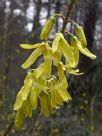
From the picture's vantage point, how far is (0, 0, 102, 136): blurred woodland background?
740 centimetres

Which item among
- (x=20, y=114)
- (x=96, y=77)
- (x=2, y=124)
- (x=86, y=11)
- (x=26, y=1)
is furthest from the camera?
(x=26, y=1)

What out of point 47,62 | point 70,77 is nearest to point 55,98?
point 47,62

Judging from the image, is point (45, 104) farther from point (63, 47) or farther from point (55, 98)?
point (63, 47)

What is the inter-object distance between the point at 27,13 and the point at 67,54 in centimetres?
1350

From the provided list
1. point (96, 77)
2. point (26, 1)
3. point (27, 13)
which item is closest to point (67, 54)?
point (96, 77)

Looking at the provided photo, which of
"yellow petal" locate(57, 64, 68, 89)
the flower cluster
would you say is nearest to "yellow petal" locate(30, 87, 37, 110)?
the flower cluster

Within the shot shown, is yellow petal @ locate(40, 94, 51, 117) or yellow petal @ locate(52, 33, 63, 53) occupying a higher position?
yellow petal @ locate(52, 33, 63, 53)

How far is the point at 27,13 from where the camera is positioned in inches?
602

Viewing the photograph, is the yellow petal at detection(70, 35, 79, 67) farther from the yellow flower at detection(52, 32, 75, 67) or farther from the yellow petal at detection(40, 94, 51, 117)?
the yellow petal at detection(40, 94, 51, 117)

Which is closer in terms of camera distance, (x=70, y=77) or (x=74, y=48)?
(x=74, y=48)

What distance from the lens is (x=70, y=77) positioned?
24.8 ft

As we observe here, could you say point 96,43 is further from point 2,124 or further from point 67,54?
point 67,54

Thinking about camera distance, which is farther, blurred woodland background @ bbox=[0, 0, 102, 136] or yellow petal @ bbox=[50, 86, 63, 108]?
blurred woodland background @ bbox=[0, 0, 102, 136]

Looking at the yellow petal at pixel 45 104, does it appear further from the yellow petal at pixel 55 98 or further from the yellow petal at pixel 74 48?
the yellow petal at pixel 74 48
